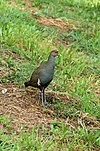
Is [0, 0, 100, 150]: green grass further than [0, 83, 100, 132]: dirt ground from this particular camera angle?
No

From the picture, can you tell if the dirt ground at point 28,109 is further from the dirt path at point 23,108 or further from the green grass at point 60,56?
the green grass at point 60,56

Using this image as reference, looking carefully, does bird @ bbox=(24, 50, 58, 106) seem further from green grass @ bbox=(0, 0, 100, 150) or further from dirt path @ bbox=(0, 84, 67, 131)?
green grass @ bbox=(0, 0, 100, 150)

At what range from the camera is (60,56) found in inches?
324

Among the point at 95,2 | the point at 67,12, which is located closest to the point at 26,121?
the point at 67,12

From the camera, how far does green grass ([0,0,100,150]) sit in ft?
17.6

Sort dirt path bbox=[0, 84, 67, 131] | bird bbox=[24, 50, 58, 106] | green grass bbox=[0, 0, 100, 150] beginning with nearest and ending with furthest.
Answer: green grass bbox=[0, 0, 100, 150] → dirt path bbox=[0, 84, 67, 131] → bird bbox=[24, 50, 58, 106]

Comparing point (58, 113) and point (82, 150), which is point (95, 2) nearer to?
→ point (58, 113)

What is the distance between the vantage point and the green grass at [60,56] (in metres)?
5.35

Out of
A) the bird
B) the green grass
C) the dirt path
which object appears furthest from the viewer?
the bird

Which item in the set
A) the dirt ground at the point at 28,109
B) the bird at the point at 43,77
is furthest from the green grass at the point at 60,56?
the bird at the point at 43,77

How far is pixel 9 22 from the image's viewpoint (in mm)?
9102

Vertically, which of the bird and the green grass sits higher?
the bird

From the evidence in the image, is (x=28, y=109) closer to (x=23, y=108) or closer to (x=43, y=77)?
(x=23, y=108)

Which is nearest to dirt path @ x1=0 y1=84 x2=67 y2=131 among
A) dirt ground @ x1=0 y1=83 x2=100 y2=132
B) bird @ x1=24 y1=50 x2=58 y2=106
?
dirt ground @ x1=0 y1=83 x2=100 y2=132
